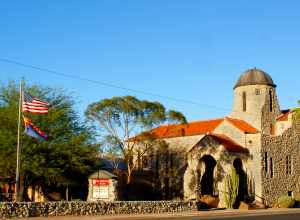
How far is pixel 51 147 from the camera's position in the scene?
38031 mm

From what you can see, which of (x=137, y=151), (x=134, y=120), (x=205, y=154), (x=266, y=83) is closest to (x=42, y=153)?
(x=134, y=120)

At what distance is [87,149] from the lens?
4006 centimetres

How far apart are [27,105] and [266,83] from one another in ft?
104

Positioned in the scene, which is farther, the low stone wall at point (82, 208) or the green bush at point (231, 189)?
the green bush at point (231, 189)

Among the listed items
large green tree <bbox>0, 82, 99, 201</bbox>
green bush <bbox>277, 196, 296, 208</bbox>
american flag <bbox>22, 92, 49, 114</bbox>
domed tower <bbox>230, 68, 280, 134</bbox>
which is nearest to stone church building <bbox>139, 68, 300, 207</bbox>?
domed tower <bbox>230, 68, 280, 134</bbox>

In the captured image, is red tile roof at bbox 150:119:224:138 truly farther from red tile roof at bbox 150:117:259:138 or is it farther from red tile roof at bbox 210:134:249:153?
red tile roof at bbox 210:134:249:153

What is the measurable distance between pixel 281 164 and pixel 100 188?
25.3 m

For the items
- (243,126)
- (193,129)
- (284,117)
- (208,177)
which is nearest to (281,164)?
(284,117)

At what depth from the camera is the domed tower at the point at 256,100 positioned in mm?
54281

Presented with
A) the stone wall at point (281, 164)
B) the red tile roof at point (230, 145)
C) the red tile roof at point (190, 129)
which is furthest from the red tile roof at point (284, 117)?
the red tile roof at point (190, 129)

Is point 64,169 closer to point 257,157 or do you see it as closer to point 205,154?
point 205,154

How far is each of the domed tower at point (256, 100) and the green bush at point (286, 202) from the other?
290 inches

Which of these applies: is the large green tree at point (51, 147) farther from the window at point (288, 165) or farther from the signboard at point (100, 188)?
the window at point (288, 165)

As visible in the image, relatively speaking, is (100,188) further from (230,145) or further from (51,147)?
(230,145)
